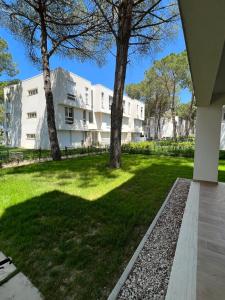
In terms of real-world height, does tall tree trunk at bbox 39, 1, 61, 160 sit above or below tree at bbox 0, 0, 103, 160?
below

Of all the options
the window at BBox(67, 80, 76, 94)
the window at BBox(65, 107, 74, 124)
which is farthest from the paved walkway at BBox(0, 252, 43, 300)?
the window at BBox(67, 80, 76, 94)

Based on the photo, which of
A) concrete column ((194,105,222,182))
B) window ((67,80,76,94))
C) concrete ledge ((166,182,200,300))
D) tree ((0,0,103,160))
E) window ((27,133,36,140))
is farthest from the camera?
window ((27,133,36,140))

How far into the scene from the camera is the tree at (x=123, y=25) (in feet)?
25.2

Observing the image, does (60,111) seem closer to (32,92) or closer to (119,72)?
(32,92)

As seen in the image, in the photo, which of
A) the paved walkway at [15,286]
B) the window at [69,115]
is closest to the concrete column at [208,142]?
the paved walkway at [15,286]

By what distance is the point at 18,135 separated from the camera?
64.2 feet

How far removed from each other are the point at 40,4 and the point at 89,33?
276 centimetres

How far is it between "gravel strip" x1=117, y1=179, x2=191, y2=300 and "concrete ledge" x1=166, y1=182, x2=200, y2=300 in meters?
0.22

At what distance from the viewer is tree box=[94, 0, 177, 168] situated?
767 centimetres

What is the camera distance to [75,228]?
3.32 meters

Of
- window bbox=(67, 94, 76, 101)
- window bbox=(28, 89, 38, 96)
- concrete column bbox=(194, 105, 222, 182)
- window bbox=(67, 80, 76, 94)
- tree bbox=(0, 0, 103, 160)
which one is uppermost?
tree bbox=(0, 0, 103, 160)

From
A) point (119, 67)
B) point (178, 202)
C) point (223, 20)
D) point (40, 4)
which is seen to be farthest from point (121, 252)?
point (40, 4)

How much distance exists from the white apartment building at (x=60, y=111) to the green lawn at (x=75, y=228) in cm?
1207

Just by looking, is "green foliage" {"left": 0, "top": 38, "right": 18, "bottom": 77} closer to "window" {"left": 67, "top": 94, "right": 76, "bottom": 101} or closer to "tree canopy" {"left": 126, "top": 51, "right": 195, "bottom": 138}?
"window" {"left": 67, "top": 94, "right": 76, "bottom": 101}
